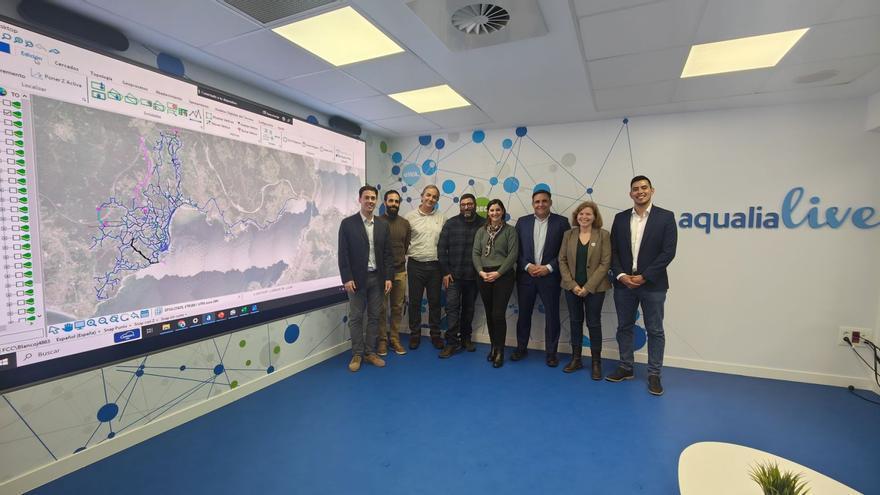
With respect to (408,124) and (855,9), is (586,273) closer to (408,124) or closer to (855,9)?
(855,9)

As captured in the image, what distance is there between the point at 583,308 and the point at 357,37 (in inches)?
117

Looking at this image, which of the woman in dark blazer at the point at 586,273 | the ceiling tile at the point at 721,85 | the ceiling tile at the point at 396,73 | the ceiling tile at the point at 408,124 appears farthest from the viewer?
the ceiling tile at the point at 408,124

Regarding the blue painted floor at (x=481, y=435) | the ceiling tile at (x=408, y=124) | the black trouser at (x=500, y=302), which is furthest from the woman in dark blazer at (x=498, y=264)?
the ceiling tile at (x=408, y=124)

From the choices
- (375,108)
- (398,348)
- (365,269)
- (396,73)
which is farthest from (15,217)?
(398,348)

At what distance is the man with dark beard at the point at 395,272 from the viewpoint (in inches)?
154

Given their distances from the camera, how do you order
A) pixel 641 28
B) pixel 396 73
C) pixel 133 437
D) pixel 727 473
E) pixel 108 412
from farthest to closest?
pixel 396 73 → pixel 133 437 → pixel 108 412 → pixel 641 28 → pixel 727 473

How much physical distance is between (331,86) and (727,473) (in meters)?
3.33

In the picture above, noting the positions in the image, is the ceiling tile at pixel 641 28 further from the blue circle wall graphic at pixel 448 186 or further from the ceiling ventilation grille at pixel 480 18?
the blue circle wall graphic at pixel 448 186

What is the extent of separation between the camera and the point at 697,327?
3523mm

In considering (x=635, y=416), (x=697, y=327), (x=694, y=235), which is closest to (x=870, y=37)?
(x=694, y=235)

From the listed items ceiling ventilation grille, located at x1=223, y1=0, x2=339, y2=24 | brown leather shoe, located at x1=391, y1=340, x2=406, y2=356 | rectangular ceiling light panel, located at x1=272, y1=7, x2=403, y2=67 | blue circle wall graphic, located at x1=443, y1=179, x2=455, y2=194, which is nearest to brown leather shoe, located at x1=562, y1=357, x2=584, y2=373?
brown leather shoe, located at x1=391, y1=340, x2=406, y2=356

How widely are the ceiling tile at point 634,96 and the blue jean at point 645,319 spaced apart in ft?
5.31

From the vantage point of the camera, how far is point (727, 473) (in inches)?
56.7

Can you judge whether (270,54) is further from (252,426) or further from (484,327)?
(484,327)
